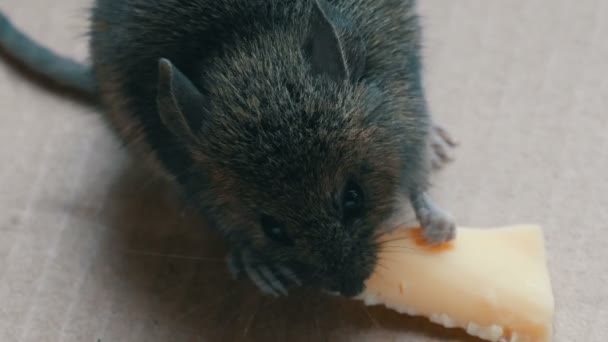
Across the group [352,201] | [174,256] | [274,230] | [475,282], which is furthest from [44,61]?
[475,282]

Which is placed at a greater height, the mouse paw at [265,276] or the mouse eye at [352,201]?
the mouse eye at [352,201]

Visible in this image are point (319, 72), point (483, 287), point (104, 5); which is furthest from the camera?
point (104, 5)

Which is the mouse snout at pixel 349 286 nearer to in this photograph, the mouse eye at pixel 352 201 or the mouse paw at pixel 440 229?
the mouse eye at pixel 352 201

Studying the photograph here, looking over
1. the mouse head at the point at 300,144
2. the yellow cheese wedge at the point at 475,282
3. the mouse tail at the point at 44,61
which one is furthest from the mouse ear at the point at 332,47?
the mouse tail at the point at 44,61

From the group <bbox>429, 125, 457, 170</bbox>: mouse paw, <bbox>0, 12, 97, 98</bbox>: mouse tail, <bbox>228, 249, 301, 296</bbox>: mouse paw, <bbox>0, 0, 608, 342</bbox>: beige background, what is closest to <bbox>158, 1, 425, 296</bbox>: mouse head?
<bbox>228, 249, 301, 296</bbox>: mouse paw

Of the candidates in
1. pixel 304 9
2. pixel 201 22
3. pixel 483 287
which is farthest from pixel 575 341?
pixel 201 22

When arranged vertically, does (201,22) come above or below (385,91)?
above

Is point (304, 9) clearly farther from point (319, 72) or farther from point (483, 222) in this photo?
point (483, 222)
